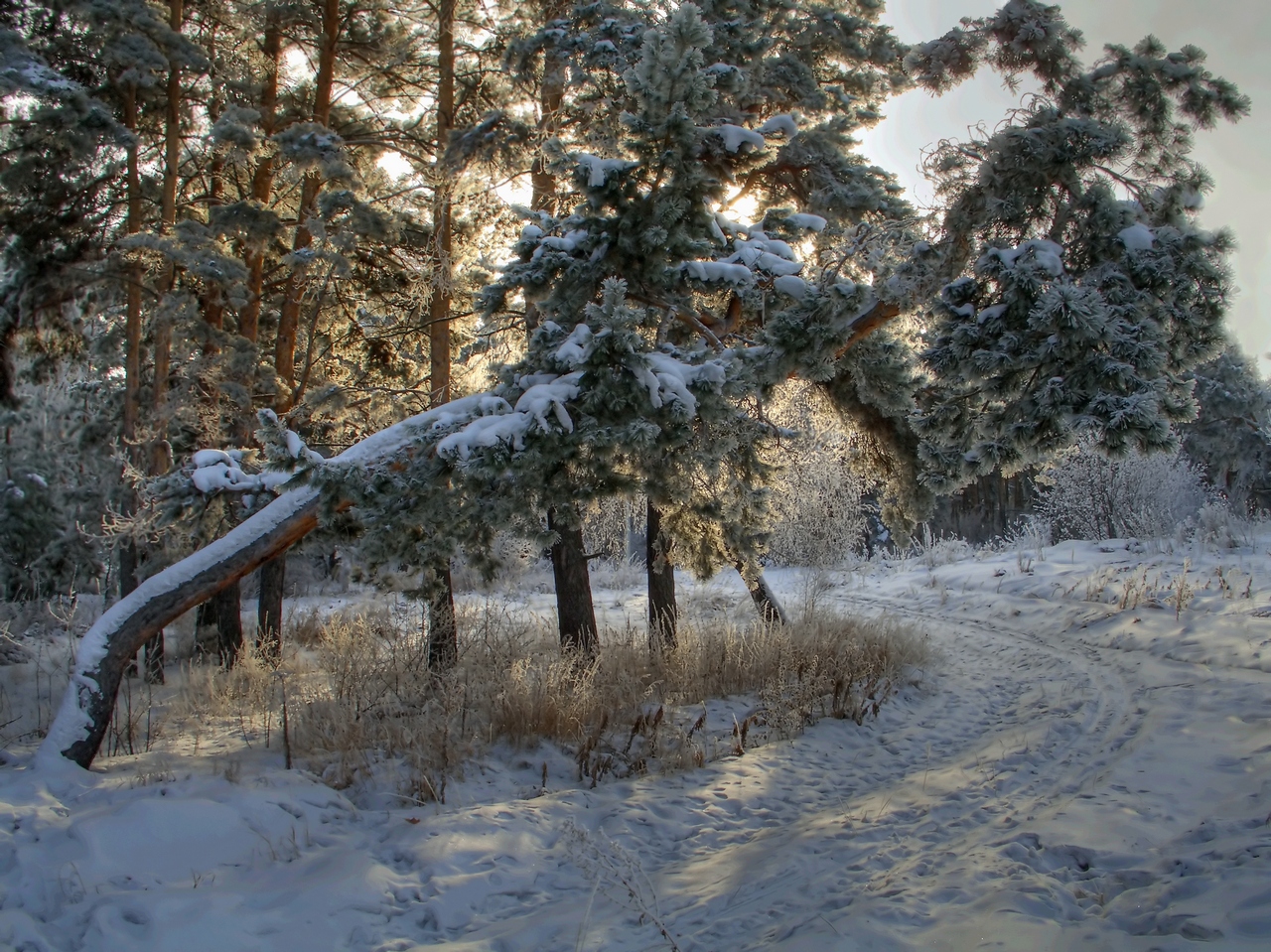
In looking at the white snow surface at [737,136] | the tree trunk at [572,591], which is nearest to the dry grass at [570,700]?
the tree trunk at [572,591]

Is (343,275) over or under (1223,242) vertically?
over

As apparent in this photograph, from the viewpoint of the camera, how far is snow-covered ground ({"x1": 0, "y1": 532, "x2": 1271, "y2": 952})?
3.29 metres

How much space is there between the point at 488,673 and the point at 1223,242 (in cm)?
654

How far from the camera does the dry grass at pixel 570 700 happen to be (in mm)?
5645

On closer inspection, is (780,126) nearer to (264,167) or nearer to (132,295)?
(264,167)

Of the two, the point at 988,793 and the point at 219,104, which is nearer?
the point at 988,793

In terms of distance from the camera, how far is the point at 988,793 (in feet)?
16.8

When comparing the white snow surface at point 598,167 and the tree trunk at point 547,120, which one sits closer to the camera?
the white snow surface at point 598,167

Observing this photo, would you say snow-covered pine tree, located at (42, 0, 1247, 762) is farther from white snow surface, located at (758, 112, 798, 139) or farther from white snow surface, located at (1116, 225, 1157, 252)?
white snow surface, located at (758, 112, 798, 139)

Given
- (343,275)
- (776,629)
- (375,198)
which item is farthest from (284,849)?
(375,198)

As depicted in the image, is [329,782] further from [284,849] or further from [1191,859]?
[1191,859]

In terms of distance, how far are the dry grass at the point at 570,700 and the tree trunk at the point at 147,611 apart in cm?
138

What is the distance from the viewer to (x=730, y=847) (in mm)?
4621

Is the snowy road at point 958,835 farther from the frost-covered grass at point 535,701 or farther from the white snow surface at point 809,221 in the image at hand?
→ the white snow surface at point 809,221
